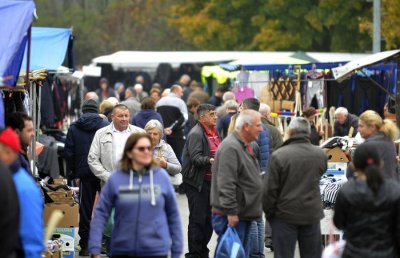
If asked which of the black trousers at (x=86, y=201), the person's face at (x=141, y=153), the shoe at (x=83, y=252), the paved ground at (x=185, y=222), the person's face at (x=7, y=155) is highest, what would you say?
the person's face at (x=7, y=155)

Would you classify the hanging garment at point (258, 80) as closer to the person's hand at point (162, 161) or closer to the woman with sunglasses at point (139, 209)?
the person's hand at point (162, 161)

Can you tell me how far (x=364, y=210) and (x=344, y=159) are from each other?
254 inches

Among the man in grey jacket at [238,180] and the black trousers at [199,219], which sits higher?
the man in grey jacket at [238,180]

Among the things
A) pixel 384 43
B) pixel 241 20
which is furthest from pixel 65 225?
pixel 241 20

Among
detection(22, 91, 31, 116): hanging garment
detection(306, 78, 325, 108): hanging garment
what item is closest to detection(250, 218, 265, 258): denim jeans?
detection(22, 91, 31, 116): hanging garment

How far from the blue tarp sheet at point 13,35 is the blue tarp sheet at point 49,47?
349 inches

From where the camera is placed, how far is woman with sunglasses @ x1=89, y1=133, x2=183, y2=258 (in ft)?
29.3

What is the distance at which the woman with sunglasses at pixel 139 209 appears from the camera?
892 centimetres

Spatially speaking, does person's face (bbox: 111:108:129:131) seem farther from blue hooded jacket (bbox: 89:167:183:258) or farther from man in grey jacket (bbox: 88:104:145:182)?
blue hooded jacket (bbox: 89:167:183:258)

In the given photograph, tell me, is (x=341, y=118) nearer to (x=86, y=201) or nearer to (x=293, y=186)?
(x=86, y=201)

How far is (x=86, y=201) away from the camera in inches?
555

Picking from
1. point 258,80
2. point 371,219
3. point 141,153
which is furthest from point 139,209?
point 258,80

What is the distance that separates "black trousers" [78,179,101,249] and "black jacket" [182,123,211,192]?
147 centimetres

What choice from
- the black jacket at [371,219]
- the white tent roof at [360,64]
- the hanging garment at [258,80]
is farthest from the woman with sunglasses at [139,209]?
the hanging garment at [258,80]
